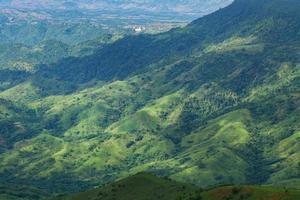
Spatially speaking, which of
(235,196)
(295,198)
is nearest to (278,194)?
(295,198)

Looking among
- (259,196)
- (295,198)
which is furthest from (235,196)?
(295,198)

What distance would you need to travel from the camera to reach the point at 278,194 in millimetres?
180125

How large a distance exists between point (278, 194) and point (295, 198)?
5.59m

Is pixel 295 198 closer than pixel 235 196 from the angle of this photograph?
Yes

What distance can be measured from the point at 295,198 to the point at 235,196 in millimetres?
24735

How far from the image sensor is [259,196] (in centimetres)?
18675

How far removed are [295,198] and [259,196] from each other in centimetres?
1340

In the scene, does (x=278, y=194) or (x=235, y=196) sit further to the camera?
(x=235, y=196)

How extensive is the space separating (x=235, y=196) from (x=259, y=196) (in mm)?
11391

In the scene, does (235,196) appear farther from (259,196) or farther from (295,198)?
(295,198)

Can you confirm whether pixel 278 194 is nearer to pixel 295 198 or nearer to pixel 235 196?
pixel 295 198
